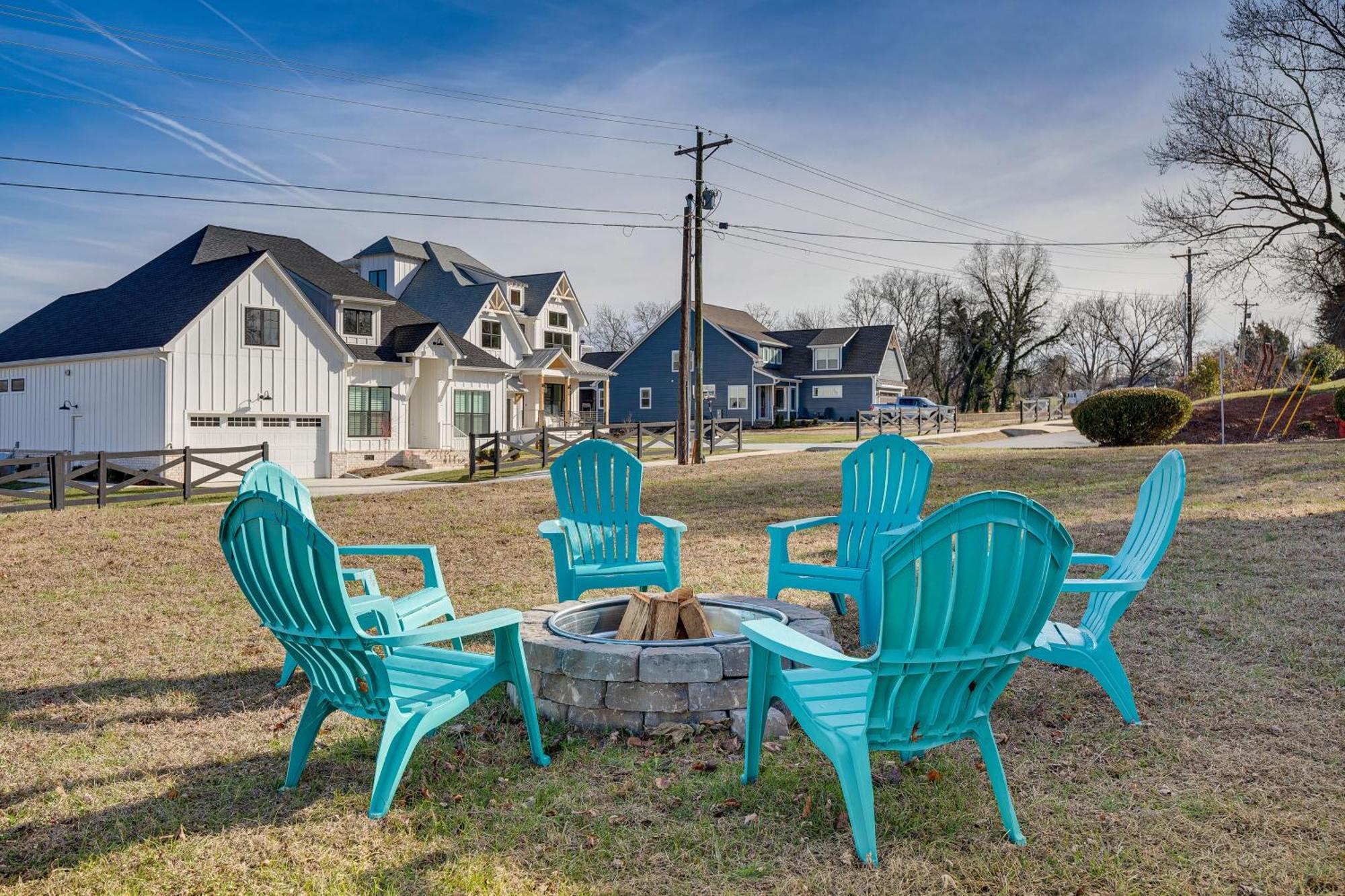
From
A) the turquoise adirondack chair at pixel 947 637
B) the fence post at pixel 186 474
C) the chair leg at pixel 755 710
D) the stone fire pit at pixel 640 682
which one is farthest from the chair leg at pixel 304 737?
the fence post at pixel 186 474

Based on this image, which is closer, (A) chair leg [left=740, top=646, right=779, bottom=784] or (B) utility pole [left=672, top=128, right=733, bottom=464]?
(A) chair leg [left=740, top=646, right=779, bottom=784]

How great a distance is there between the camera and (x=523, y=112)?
21203 millimetres

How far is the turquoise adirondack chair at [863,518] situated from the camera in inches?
205

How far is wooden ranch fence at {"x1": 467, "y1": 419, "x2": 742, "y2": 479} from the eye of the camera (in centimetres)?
1920

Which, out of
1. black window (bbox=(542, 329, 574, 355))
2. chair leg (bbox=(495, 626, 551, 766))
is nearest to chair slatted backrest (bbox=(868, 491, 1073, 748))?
chair leg (bbox=(495, 626, 551, 766))

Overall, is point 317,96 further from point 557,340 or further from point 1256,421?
point 1256,421

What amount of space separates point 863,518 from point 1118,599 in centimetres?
191

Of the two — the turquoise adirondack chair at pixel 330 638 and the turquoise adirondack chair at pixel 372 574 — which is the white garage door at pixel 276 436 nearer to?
the turquoise adirondack chair at pixel 372 574

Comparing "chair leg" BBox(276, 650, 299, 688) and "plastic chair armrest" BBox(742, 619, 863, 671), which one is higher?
"plastic chair armrest" BBox(742, 619, 863, 671)

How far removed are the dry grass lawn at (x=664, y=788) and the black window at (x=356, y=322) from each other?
17181 mm

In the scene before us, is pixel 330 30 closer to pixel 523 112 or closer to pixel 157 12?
pixel 157 12

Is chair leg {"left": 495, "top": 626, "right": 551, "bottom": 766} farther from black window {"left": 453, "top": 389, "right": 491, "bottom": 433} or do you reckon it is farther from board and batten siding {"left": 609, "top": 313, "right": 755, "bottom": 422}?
board and batten siding {"left": 609, "top": 313, "right": 755, "bottom": 422}

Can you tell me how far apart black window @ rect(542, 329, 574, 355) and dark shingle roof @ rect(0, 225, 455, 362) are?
808 cm

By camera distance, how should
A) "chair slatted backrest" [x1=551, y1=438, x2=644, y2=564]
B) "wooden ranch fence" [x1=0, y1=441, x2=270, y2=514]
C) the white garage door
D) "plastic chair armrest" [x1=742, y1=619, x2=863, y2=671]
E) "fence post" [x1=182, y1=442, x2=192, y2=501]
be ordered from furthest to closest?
the white garage door, "fence post" [x1=182, y1=442, x2=192, y2=501], "wooden ranch fence" [x1=0, y1=441, x2=270, y2=514], "chair slatted backrest" [x1=551, y1=438, x2=644, y2=564], "plastic chair armrest" [x1=742, y1=619, x2=863, y2=671]
